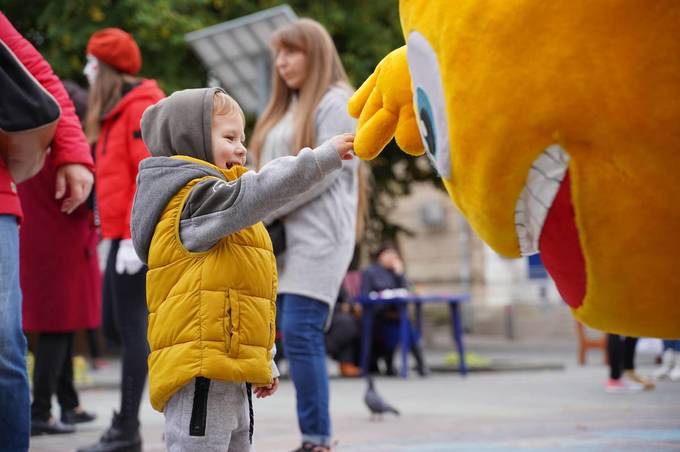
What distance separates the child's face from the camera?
314 cm

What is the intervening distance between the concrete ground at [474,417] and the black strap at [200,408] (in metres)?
2.03

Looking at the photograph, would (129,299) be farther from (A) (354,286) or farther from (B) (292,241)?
(A) (354,286)

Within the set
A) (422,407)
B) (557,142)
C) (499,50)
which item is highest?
(499,50)

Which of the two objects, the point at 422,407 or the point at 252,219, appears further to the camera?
the point at 422,407

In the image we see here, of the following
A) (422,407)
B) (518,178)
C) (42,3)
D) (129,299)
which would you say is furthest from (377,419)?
(42,3)

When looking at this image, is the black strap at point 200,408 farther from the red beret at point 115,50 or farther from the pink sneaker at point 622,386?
the pink sneaker at point 622,386

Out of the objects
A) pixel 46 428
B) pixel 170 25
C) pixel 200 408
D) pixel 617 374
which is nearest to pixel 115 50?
pixel 46 428

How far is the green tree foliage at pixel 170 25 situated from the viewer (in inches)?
542

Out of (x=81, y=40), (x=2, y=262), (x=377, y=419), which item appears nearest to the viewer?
(x=2, y=262)

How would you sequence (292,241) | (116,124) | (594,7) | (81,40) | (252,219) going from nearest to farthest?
1. (594,7)
2. (252,219)
3. (292,241)
4. (116,124)
5. (81,40)

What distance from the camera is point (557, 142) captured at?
2.06 meters

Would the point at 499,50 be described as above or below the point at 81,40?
below

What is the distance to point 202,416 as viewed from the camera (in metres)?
2.93

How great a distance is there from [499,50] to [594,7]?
0.63 feet
